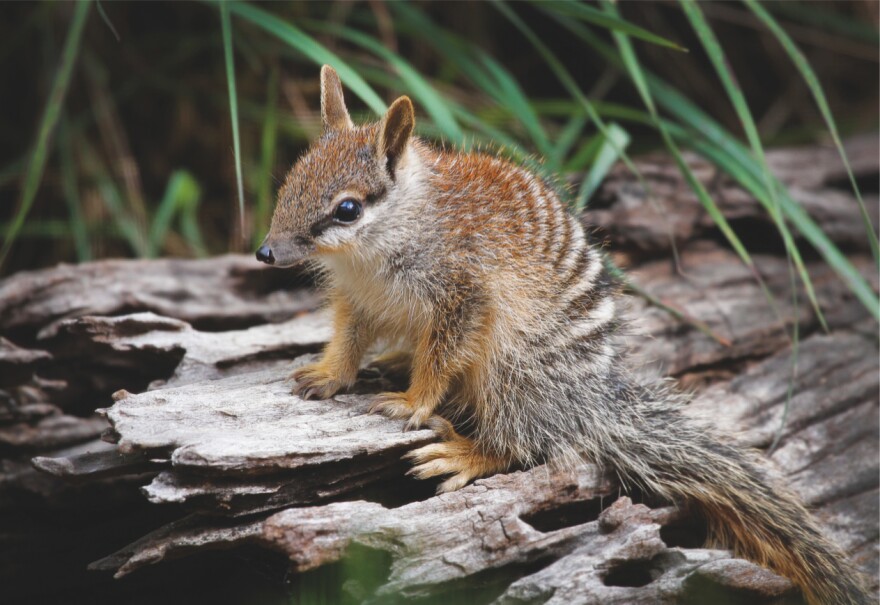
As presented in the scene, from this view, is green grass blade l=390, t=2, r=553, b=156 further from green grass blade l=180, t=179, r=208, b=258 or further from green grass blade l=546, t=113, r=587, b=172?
green grass blade l=180, t=179, r=208, b=258

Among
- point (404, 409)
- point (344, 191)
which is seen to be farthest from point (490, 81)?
point (404, 409)

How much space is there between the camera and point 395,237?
9.41 feet

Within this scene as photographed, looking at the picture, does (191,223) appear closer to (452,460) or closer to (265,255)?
(265,255)

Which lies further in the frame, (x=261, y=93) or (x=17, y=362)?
(x=261, y=93)

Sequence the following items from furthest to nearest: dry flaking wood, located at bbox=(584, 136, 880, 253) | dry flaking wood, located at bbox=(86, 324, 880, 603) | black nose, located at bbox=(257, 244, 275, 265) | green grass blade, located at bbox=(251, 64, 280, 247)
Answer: green grass blade, located at bbox=(251, 64, 280, 247) < dry flaking wood, located at bbox=(584, 136, 880, 253) < black nose, located at bbox=(257, 244, 275, 265) < dry flaking wood, located at bbox=(86, 324, 880, 603)

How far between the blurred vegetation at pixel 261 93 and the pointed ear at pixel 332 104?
3.88ft

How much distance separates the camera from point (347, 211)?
109 inches

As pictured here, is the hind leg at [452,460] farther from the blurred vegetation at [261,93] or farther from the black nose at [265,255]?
the blurred vegetation at [261,93]

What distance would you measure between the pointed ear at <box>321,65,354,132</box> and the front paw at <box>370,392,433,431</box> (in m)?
1.02

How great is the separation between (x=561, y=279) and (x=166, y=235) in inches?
120

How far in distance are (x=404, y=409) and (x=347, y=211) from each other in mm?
683

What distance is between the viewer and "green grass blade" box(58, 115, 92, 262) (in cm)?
461

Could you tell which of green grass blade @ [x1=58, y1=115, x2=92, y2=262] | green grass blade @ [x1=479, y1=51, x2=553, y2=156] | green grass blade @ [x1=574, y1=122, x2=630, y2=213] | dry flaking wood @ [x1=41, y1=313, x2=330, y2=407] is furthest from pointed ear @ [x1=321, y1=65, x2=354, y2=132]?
green grass blade @ [x1=58, y1=115, x2=92, y2=262]

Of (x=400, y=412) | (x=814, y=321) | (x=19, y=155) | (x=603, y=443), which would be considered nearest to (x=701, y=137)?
(x=814, y=321)
